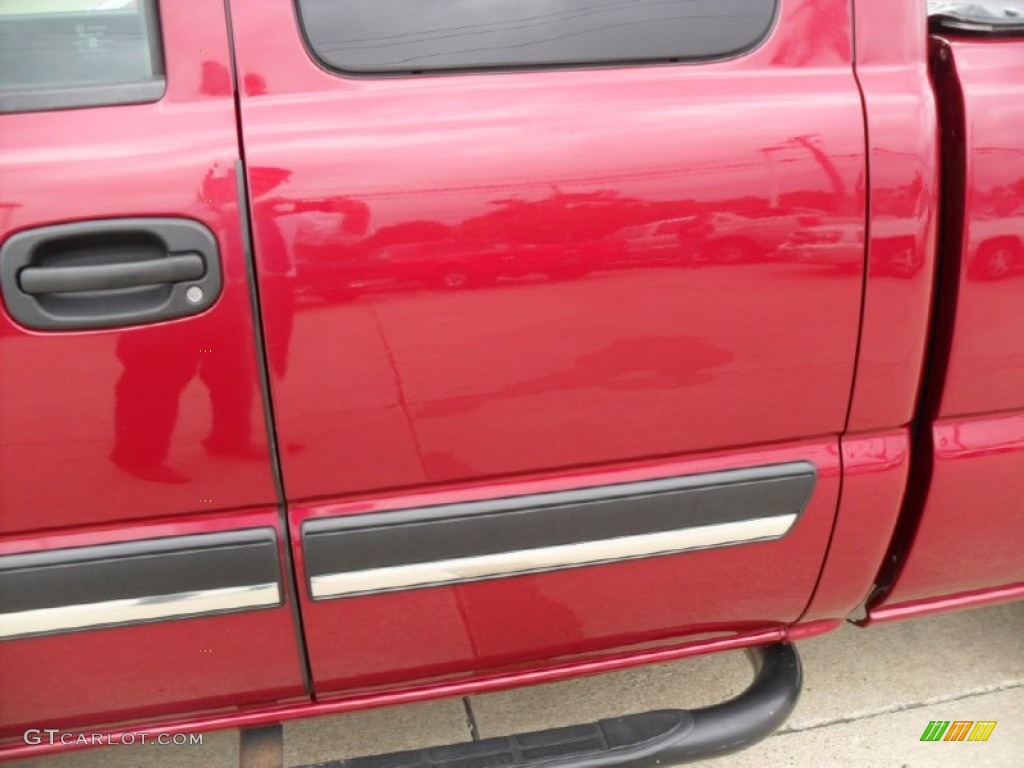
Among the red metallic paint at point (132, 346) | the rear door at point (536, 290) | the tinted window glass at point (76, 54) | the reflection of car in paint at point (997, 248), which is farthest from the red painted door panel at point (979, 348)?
the tinted window glass at point (76, 54)

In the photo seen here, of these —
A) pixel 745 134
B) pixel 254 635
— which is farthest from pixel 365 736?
pixel 745 134

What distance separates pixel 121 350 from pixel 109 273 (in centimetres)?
10

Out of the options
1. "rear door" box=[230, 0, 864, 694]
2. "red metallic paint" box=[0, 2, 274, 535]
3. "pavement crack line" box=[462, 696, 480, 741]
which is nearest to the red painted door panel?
"rear door" box=[230, 0, 864, 694]

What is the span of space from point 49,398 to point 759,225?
1027 millimetres

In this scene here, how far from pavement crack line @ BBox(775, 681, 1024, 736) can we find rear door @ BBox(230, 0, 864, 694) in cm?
89

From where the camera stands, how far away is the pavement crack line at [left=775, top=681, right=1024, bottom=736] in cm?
223

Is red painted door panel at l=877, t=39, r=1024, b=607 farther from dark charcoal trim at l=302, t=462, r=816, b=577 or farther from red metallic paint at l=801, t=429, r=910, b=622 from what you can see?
dark charcoal trim at l=302, t=462, r=816, b=577

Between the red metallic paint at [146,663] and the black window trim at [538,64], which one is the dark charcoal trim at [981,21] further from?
the red metallic paint at [146,663]

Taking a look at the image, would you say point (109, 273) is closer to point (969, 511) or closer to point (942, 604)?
point (969, 511)

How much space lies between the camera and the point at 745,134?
139cm

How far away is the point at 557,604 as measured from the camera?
62.4 inches

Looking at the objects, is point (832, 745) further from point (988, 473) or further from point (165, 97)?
point (165, 97)

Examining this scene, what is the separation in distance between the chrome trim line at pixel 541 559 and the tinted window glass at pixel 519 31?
74 centimetres

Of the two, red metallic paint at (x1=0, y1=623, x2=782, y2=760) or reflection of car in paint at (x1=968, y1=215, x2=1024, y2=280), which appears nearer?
reflection of car in paint at (x1=968, y1=215, x2=1024, y2=280)
